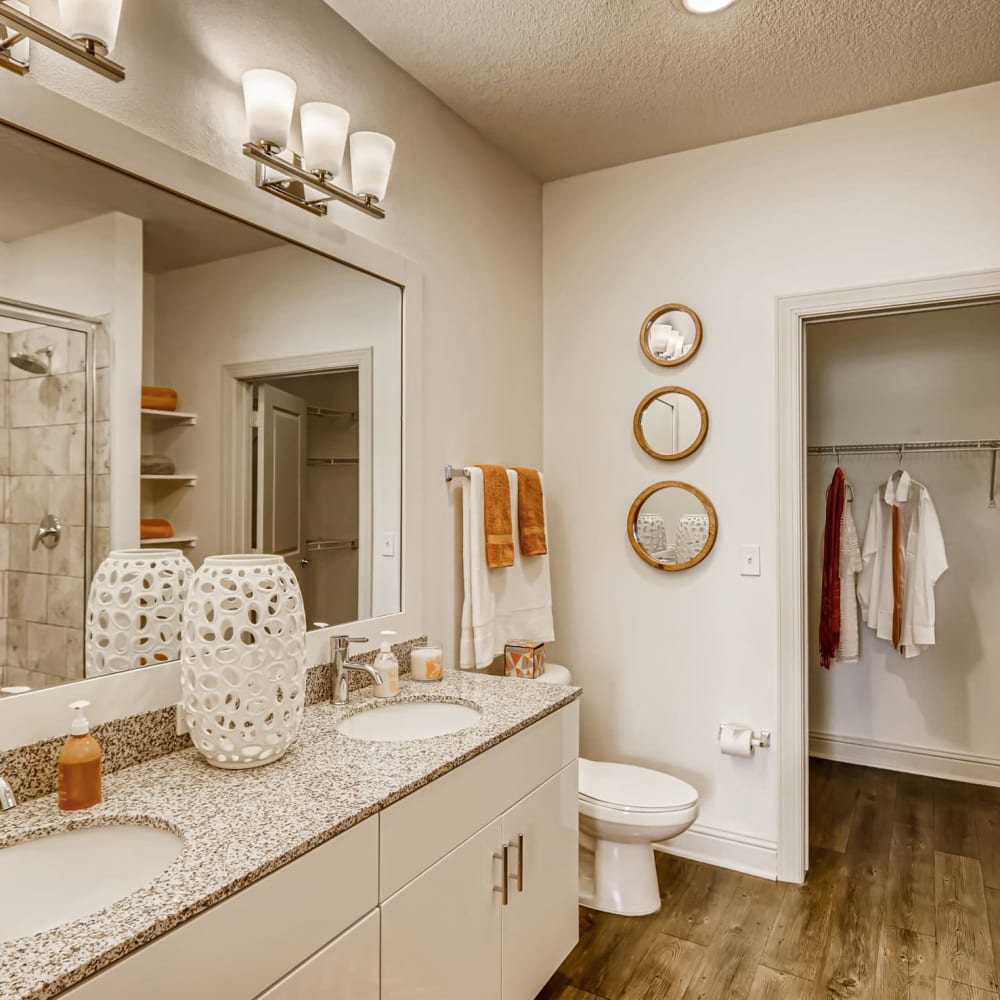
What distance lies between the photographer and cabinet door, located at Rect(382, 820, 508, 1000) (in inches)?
53.2

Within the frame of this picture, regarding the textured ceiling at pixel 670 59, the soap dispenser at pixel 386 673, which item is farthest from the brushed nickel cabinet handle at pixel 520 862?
the textured ceiling at pixel 670 59

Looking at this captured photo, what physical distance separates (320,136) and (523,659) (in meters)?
1.69

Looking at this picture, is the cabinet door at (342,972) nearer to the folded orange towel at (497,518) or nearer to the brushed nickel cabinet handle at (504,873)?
the brushed nickel cabinet handle at (504,873)

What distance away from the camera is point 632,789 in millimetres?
2434

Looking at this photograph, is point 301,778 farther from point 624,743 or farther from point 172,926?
point 624,743

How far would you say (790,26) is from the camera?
6.70 feet

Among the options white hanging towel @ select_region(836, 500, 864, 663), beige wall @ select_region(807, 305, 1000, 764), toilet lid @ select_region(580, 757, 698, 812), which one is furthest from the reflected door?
beige wall @ select_region(807, 305, 1000, 764)

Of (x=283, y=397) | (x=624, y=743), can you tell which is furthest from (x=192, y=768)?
(x=624, y=743)

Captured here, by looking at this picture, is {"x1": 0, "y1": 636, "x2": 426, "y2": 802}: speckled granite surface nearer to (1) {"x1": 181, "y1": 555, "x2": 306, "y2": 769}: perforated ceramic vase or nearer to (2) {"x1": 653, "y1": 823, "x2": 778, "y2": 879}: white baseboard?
(1) {"x1": 181, "y1": 555, "x2": 306, "y2": 769}: perforated ceramic vase

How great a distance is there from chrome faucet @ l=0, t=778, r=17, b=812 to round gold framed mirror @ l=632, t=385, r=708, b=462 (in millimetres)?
2243

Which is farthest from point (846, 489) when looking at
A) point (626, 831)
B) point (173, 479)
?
point (173, 479)

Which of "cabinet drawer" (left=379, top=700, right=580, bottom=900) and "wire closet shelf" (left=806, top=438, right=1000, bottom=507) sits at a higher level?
"wire closet shelf" (left=806, top=438, right=1000, bottom=507)

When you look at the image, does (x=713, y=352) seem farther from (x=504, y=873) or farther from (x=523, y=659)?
(x=504, y=873)

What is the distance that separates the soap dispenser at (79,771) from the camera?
120 cm
